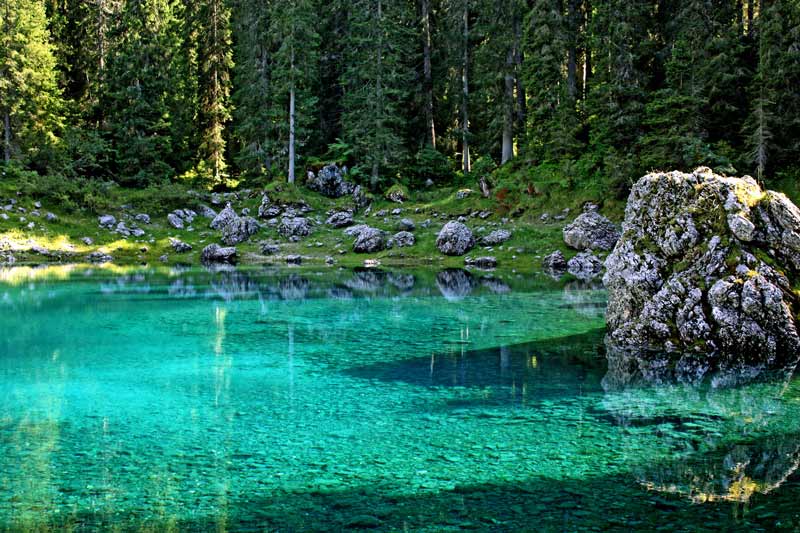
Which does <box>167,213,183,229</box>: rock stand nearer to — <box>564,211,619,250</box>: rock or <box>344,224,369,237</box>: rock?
<box>344,224,369,237</box>: rock

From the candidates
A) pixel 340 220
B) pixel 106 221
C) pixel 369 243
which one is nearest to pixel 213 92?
pixel 106 221

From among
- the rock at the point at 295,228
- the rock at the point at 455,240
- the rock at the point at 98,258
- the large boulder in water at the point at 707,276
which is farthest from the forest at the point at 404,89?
the large boulder in water at the point at 707,276

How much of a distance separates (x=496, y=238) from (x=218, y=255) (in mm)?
20937

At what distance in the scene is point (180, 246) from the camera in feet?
161

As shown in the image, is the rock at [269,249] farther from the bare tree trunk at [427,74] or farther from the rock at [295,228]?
the bare tree trunk at [427,74]

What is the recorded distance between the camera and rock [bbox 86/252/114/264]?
152 ft

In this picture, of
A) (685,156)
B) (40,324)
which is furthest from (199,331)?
(685,156)

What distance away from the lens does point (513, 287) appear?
108 ft

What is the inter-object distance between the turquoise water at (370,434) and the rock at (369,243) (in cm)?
2530

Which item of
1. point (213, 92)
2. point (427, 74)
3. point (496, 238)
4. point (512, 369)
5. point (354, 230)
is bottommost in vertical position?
point (512, 369)

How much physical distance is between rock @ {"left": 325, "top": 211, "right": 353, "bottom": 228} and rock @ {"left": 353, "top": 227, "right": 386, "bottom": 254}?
477 centimetres

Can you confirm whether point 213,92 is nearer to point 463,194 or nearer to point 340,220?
point 340,220

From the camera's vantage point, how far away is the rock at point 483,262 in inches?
1670

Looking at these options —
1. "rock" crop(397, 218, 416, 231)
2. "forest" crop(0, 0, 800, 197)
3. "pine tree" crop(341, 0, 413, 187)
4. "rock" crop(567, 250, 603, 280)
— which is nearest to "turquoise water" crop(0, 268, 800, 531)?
"rock" crop(567, 250, 603, 280)
